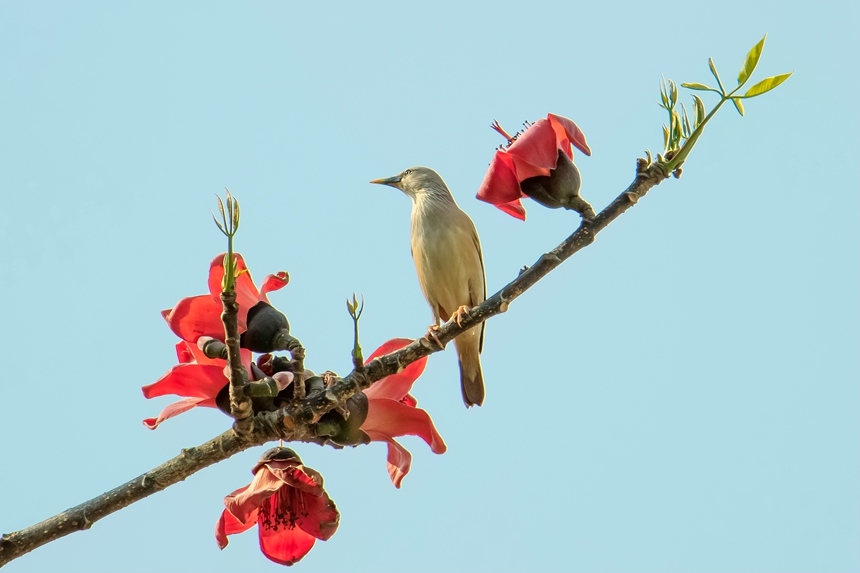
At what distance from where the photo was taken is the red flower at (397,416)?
2520mm

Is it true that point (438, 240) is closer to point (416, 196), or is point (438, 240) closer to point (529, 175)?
point (416, 196)

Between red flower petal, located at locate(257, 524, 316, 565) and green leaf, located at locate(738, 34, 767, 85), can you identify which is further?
red flower petal, located at locate(257, 524, 316, 565)

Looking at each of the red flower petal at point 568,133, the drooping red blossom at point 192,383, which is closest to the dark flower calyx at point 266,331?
the drooping red blossom at point 192,383

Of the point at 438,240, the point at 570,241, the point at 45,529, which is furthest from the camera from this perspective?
the point at 438,240

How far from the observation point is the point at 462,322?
7.95 ft

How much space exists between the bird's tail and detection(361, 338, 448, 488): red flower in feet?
13.7

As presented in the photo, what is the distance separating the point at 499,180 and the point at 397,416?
0.79 m

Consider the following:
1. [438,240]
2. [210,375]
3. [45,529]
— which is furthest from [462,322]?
[438,240]

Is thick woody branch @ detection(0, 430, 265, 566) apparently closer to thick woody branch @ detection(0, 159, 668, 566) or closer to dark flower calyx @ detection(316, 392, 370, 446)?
thick woody branch @ detection(0, 159, 668, 566)

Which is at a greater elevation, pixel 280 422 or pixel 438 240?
pixel 438 240

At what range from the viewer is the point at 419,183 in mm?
7727

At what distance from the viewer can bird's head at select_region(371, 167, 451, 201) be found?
295 inches

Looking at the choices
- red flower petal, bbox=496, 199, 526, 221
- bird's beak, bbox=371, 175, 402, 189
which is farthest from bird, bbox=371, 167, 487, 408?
red flower petal, bbox=496, 199, 526, 221

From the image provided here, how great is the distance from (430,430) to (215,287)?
2.42 feet
